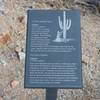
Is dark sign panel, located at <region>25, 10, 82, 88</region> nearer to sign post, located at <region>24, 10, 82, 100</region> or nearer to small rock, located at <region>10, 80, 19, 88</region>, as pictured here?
sign post, located at <region>24, 10, 82, 100</region>

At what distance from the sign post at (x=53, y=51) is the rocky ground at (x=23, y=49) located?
1.03 metres

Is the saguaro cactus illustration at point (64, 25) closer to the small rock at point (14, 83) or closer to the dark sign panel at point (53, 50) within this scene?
the dark sign panel at point (53, 50)

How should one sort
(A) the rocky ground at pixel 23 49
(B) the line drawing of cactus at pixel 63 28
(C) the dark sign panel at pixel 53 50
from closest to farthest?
(C) the dark sign panel at pixel 53 50 → (B) the line drawing of cactus at pixel 63 28 → (A) the rocky ground at pixel 23 49

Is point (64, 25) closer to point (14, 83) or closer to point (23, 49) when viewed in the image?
point (14, 83)

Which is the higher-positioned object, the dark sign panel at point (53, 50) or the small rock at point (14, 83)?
the dark sign panel at point (53, 50)

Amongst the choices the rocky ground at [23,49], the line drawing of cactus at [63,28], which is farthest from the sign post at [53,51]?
the rocky ground at [23,49]

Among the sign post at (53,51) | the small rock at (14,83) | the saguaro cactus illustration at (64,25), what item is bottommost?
the small rock at (14,83)

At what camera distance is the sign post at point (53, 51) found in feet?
13.0

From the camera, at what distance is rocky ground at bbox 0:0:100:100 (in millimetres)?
5102

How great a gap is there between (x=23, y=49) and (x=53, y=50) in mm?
1612

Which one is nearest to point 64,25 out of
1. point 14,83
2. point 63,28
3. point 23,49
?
point 63,28

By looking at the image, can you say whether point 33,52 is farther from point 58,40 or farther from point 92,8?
point 92,8

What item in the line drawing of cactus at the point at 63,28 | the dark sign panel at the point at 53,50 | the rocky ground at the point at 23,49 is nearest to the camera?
the dark sign panel at the point at 53,50

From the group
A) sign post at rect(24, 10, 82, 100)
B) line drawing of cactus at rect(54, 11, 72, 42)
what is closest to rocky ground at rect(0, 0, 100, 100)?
sign post at rect(24, 10, 82, 100)
